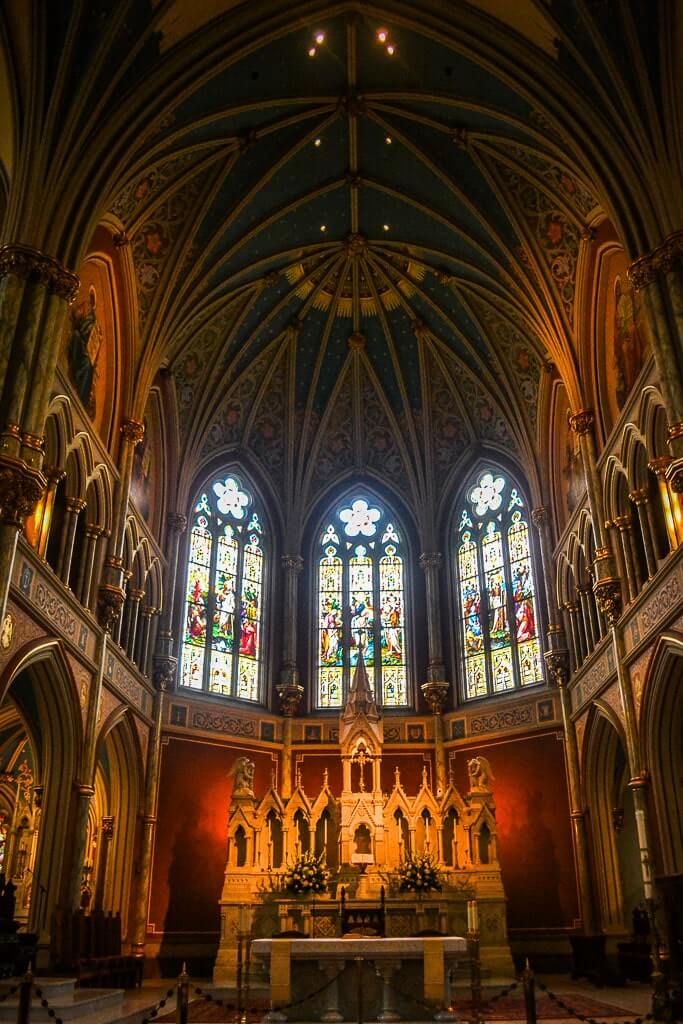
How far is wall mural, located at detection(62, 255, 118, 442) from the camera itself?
18.6 metres

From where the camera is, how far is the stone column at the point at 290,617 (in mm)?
25844

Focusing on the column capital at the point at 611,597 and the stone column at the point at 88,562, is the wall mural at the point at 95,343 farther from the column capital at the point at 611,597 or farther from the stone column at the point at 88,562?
the column capital at the point at 611,597

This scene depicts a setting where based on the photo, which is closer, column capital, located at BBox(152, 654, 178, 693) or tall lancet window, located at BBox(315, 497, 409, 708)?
column capital, located at BBox(152, 654, 178, 693)

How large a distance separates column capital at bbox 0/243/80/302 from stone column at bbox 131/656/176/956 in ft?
35.7

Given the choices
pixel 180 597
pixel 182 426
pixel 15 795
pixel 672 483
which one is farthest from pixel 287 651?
pixel 672 483

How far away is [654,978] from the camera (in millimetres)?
12102

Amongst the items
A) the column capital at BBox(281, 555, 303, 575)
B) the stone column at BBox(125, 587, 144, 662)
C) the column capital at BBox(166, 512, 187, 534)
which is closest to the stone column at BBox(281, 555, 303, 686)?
the column capital at BBox(281, 555, 303, 575)

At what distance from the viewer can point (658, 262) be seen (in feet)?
50.1

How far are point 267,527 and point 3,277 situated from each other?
47.0ft

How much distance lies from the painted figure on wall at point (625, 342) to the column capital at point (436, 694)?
961 cm

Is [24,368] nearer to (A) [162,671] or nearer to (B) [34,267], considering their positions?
(B) [34,267]

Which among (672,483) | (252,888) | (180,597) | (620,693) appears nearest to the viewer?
(672,483)

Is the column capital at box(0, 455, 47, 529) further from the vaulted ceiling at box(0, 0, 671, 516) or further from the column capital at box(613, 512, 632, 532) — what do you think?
the column capital at box(613, 512, 632, 532)

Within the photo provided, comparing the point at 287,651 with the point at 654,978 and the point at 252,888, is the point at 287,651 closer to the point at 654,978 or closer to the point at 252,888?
the point at 252,888
